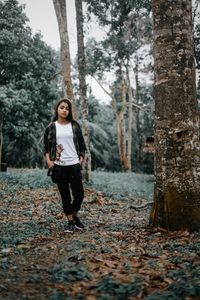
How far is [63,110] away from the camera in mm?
6457

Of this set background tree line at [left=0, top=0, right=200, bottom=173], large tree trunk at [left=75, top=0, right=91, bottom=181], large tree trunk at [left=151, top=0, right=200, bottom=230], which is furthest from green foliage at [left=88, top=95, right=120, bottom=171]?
large tree trunk at [left=151, top=0, right=200, bottom=230]

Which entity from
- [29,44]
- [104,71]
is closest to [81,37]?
[29,44]

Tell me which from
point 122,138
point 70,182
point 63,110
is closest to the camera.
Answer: point 63,110

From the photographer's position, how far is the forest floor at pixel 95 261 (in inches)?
144

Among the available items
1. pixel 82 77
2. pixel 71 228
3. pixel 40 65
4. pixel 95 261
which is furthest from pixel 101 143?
pixel 95 261

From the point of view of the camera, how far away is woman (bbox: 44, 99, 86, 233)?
21.2 feet

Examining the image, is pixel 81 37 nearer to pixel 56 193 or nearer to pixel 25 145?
pixel 56 193

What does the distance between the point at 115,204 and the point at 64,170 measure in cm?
528

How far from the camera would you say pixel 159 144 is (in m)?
5.94

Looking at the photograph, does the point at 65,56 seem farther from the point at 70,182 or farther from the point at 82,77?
the point at 70,182

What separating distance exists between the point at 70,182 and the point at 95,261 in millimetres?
2108

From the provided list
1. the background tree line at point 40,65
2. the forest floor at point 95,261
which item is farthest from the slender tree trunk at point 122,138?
the forest floor at point 95,261

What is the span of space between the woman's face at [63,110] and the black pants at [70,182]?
82 centimetres

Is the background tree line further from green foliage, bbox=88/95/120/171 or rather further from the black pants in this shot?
the black pants
